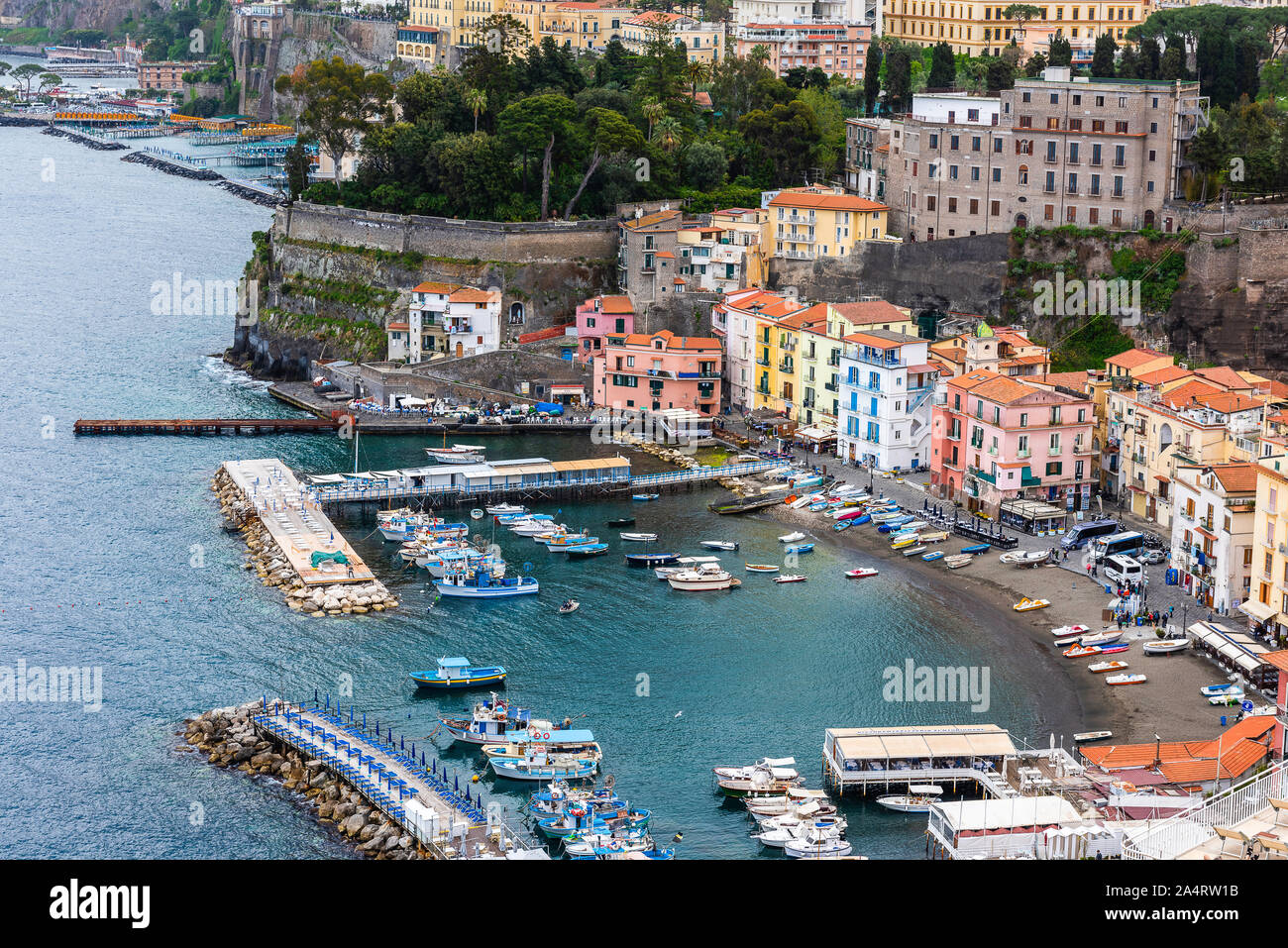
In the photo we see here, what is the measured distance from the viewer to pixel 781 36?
84500 mm

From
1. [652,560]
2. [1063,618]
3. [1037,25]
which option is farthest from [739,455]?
[1037,25]

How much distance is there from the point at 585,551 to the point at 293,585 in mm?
8160

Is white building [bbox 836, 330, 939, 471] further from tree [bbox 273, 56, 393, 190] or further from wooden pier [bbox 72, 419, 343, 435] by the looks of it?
tree [bbox 273, 56, 393, 190]

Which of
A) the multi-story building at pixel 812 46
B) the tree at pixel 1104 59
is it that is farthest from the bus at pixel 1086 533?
the multi-story building at pixel 812 46

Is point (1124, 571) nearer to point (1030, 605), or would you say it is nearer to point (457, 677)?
point (1030, 605)

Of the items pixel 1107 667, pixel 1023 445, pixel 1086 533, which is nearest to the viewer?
pixel 1107 667

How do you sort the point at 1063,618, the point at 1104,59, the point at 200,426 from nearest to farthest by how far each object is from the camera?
the point at 1063,618 < the point at 200,426 < the point at 1104,59

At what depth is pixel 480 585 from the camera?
44.3 meters

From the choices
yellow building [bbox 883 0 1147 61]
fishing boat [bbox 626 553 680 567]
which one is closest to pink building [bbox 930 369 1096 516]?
fishing boat [bbox 626 553 680 567]

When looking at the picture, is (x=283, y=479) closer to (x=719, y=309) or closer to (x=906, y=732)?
(x=719, y=309)

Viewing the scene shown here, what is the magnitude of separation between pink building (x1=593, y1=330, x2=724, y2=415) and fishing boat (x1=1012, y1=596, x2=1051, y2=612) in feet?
63.2

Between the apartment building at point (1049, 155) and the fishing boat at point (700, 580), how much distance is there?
21746 millimetres

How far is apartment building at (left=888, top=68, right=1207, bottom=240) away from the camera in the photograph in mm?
57156
